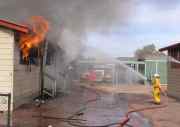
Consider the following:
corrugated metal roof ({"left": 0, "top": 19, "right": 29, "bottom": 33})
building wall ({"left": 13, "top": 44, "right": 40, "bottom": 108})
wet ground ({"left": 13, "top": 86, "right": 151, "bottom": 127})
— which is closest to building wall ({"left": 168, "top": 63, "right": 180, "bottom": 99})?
wet ground ({"left": 13, "top": 86, "right": 151, "bottom": 127})

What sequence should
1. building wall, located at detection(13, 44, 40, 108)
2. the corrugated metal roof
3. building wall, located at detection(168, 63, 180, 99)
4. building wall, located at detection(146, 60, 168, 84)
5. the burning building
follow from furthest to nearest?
building wall, located at detection(146, 60, 168, 84) → building wall, located at detection(168, 63, 180, 99) → building wall, located at detection(13, 44, 40, 108) → the burning building → the corrugated metal roof

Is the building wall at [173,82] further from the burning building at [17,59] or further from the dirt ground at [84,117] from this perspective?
the burning building at [17,59]

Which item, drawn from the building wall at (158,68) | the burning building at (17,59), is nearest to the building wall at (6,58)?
the burning building at (17,59)

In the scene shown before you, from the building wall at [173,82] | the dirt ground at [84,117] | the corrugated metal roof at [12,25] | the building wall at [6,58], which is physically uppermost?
the corrugated metal roof at [12,25]

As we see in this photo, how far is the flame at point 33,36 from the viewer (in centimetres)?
1275

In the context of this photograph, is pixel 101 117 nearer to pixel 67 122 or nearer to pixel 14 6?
pixel 67 122

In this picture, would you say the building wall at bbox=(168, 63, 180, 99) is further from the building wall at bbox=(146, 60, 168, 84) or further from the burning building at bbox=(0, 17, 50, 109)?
the building wall at bbox=(146, 60, 168, 84)

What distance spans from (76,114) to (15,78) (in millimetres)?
2532

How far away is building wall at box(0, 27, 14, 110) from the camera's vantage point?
466 inches

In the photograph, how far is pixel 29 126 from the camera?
9.02 meters

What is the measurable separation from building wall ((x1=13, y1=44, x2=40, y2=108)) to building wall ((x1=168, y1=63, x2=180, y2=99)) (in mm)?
7617

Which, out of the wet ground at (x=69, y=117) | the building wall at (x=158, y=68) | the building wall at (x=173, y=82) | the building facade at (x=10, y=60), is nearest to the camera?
the wet ground at (x=69, y=117)

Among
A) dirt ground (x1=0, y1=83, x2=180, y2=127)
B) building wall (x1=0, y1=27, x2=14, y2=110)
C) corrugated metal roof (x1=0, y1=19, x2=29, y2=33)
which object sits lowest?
dirt ground (x1=0, y1=83, x2=180, y2=127)

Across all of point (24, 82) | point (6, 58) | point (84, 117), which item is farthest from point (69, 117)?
point (24, 82)
